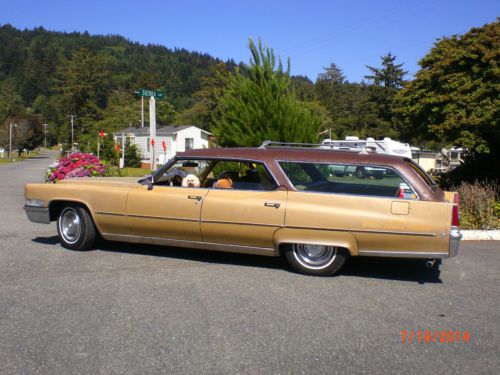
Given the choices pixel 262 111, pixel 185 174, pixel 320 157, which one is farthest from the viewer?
pixel 262 111

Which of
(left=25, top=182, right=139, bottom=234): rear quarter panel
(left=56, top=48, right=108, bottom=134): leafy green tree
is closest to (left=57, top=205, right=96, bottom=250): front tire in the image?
(left=25, top=182, right=139, bottom=234): rear quarter panel

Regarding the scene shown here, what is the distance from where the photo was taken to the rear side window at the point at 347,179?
18.6ft

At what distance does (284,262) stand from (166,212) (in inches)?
63.8

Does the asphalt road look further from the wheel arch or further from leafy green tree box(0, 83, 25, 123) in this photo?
leafy green tree box(0, 83, 25, 123)

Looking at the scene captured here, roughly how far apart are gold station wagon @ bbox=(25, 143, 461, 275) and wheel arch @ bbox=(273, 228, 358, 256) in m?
0.01

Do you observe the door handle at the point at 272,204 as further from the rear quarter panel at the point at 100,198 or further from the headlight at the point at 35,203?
the headlight at the point at 35,203

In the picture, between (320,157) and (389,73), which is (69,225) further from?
(389,73)

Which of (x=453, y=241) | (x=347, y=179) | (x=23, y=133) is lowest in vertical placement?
(x=453, y=241)

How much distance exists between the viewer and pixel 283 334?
411 centimetres

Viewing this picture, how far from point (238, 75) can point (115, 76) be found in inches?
5284

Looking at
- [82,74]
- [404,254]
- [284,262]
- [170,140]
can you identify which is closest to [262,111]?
[284,262]

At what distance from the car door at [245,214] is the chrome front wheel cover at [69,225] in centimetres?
191

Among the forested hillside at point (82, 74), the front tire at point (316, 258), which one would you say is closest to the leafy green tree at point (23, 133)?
the forested hillside at point (82, 74)

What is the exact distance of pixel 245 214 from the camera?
595cm
